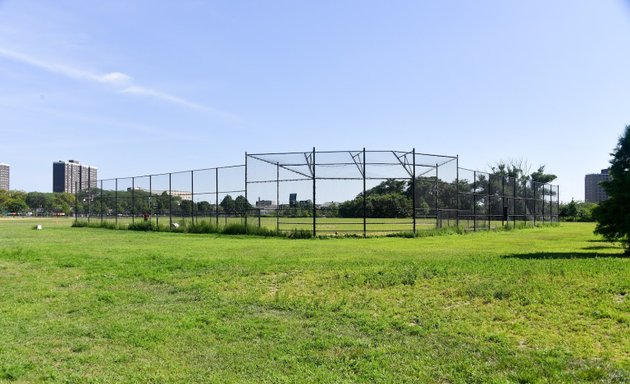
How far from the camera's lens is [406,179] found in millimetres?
24312

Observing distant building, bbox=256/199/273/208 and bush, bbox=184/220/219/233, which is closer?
distant building, bbox=256/199/273/208

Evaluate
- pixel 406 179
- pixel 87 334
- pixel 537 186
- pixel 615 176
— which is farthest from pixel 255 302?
pixel 537 186

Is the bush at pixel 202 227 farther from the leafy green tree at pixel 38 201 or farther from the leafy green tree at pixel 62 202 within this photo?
the leafy green tree at pixel 38 201

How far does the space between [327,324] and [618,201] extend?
32.3 feet

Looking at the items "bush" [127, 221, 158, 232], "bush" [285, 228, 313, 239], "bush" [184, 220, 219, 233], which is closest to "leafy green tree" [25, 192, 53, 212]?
"bush" [127, 221, 158, 232]

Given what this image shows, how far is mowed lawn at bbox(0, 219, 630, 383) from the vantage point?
480 cm

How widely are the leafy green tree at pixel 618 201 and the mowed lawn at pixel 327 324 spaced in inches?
109

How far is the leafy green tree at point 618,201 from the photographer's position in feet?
40.7

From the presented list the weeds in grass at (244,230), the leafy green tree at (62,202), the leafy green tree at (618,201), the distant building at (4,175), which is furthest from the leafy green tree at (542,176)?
the distant building at (4,175)

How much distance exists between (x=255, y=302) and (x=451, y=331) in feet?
10.2

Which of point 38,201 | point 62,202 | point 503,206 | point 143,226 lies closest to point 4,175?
point 38,201

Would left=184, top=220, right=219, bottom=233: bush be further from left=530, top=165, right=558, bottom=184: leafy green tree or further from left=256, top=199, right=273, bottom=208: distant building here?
left=530, top=165, right=558, bottom=184: leafy green tree

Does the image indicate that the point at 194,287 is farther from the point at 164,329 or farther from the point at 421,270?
the point at 421,270

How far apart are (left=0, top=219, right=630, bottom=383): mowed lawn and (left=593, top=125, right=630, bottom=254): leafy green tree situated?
277 cm
